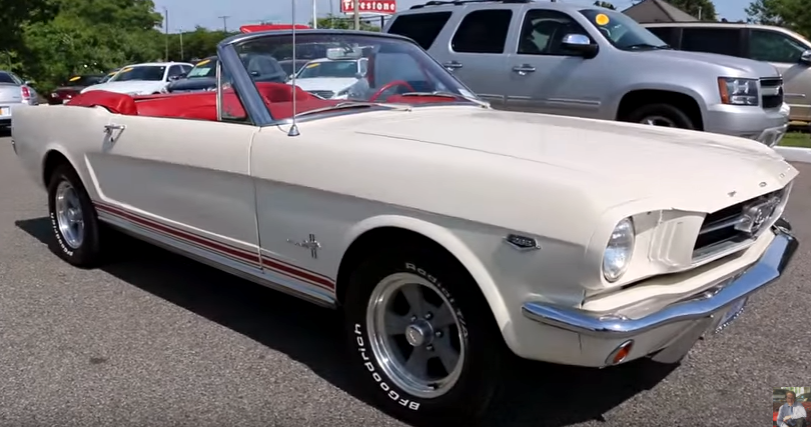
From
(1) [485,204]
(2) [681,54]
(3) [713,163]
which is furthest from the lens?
(2) [681,54]

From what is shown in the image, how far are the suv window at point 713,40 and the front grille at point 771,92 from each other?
4587 mm

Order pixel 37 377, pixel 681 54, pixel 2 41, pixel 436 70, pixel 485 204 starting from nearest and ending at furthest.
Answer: pixel 485 204 → pixel 37 377 → pixel 436 70 → pixel 681 54 → pixel 2 41

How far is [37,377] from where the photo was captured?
3.79m

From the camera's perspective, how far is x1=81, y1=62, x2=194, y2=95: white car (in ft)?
58.1

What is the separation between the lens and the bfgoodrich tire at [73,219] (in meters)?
5.30

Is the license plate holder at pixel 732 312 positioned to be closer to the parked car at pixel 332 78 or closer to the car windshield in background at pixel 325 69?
the parked car at pixel 332 78

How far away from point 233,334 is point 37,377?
95 cm

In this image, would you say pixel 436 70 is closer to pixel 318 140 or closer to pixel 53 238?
pixel 318 140

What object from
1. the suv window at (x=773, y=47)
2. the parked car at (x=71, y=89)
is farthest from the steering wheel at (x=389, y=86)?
the parked car at (x=71, y=89)

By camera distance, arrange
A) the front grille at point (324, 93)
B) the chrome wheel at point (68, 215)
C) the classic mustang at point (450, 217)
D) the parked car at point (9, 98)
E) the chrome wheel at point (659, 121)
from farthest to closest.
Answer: the parked car at point (9, 98), the chrome wheel at point (659, 121), the chrome wheel at point (68, 215), the front grille at point (324, 93), the classic mustang at point (450, 217)

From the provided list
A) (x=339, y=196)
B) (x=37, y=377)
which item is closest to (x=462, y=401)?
(x=339, y=196)

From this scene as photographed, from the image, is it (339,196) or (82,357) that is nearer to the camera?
(339,196)

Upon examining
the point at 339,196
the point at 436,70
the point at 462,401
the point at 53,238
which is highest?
the point at 436,70

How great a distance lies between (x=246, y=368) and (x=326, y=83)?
5.25 ft
